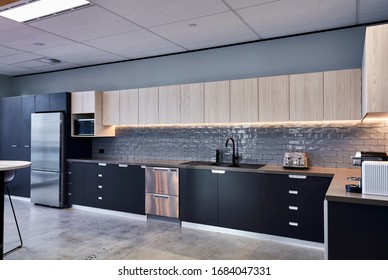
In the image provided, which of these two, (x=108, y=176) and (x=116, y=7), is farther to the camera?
(x=108, y=176)

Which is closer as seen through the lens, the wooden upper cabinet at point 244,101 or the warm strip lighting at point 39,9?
the warm strip lighting at point 39,9

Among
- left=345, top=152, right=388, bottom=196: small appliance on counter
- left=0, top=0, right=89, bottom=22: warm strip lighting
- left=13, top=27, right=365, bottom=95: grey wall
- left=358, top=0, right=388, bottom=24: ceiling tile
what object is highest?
left=0, top=0, right=89, bottom=22: warm strip lighting

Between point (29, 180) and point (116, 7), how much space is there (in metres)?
4.29

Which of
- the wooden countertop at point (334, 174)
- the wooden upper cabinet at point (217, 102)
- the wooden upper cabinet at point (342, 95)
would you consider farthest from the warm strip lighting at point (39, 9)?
the wooden upper cabinet at point (342, 95)

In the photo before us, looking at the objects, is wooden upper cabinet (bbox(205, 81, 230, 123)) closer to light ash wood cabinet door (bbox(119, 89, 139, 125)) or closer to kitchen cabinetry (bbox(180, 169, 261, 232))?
kitchen cabinetry (bbox(180, 169, 261, 232))

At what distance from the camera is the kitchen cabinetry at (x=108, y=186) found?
184 inches

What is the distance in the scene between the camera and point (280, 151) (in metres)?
4.22

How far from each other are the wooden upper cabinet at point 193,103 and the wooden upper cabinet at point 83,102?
5.72 ft

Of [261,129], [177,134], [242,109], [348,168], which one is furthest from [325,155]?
[177,134]

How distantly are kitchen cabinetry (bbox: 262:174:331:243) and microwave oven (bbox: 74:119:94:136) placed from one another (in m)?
3.21

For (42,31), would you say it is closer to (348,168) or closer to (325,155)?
(325,155)

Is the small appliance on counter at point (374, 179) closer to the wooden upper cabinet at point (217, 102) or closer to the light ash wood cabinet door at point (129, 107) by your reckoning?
the wooden upper cabinet at point (217, 102)

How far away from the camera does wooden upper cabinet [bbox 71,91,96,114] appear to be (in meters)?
5.21

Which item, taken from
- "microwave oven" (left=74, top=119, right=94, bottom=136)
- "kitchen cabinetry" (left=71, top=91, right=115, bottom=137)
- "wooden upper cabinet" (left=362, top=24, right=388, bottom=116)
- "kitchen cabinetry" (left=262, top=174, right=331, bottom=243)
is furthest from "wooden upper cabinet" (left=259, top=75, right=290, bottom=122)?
"microwave oven" (left=74, top=119, right=94, bottom=136)
